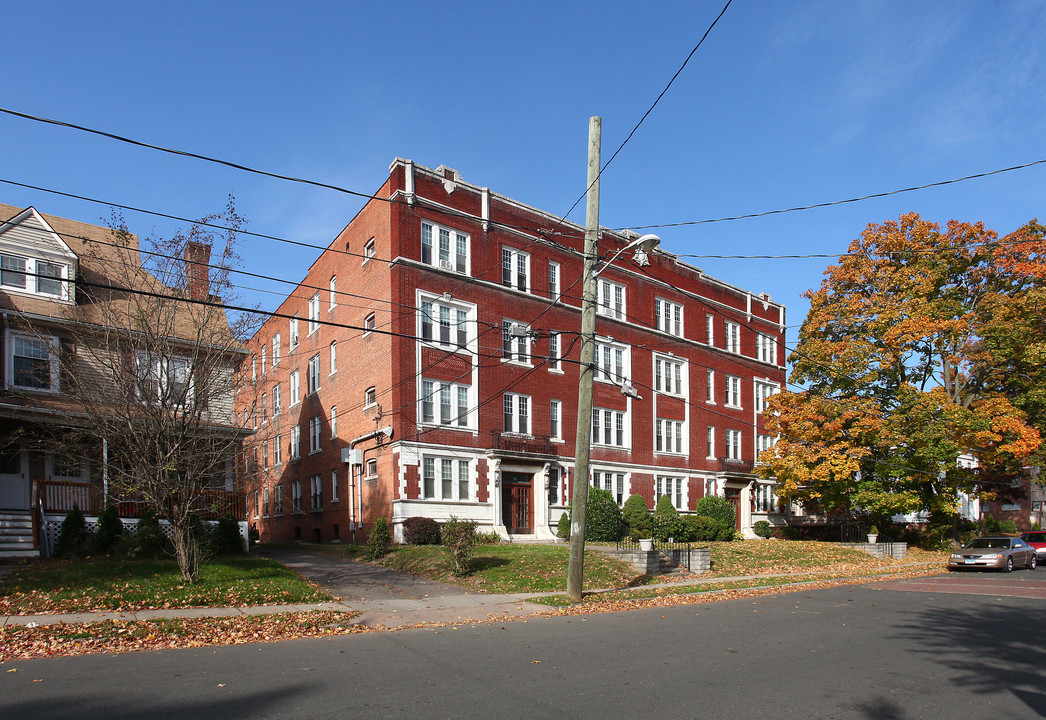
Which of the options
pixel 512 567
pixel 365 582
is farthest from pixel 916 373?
pixel 365 582

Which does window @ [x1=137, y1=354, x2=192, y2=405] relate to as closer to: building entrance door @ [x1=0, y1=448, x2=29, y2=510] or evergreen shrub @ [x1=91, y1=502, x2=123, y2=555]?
evergreen shrub @ [x1=91, y1=502, x2=123, y2=555]

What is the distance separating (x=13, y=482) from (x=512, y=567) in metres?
15.3

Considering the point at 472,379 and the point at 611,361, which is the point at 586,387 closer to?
the point at 472,379

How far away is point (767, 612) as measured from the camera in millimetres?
15859

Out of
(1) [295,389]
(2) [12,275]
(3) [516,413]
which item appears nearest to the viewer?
(2) [12,275]

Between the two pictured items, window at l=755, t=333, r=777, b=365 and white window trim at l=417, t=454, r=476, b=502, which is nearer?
white window trim at l=417, t=454, r=476, b=502

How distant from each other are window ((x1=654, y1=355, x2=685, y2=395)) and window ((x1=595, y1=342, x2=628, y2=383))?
8.43 ft

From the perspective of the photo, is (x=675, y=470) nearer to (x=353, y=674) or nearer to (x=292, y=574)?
(x=292, y=574)

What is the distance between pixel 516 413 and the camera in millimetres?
32281

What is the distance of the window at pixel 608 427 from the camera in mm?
36219

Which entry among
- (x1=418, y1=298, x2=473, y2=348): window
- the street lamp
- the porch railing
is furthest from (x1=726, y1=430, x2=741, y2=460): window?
the porch railing

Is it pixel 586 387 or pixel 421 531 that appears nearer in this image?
pixel 586 387

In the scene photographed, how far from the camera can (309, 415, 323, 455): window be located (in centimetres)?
3631

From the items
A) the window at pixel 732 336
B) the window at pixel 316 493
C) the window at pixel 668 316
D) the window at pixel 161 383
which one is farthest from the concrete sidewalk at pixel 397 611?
the window at pixel 732 336
